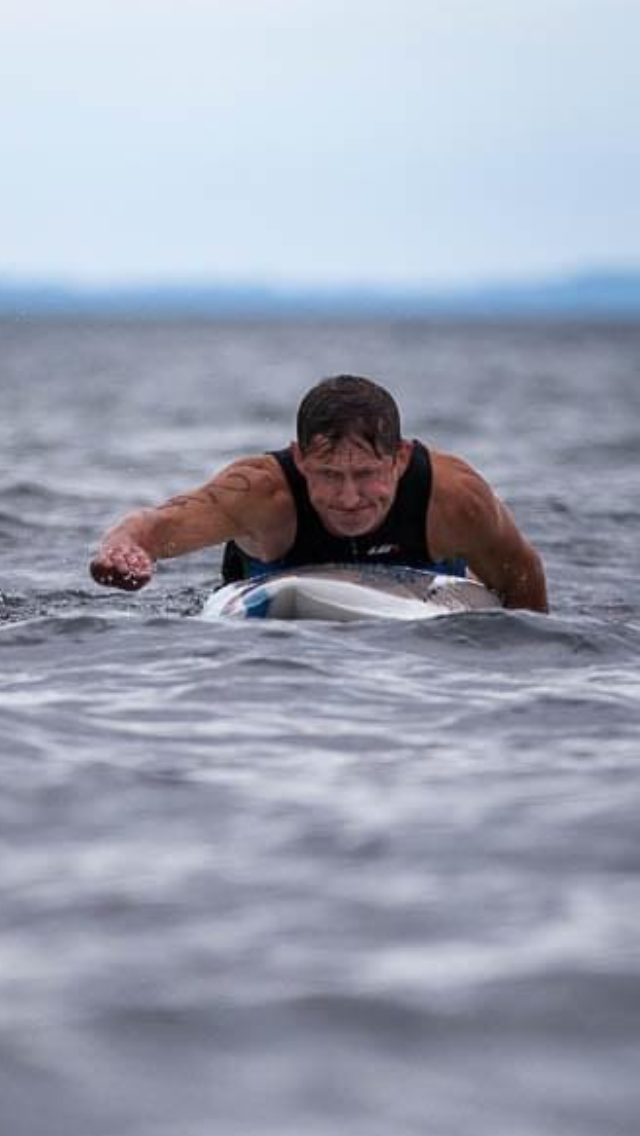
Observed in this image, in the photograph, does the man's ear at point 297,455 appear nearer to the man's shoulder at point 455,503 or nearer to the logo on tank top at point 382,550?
the logo on tank top at point 382,550

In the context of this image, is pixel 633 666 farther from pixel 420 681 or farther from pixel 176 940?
pixel 176 940

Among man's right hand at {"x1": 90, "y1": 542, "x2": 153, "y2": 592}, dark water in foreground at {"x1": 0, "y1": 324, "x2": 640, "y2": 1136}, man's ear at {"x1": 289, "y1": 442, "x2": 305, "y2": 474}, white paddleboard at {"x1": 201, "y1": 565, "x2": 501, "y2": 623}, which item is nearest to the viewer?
dark water in foreground at {"x1": 0, "y1": 324, "x2": 640, "y2": 1136}

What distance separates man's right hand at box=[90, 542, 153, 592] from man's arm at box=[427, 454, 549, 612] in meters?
1.74

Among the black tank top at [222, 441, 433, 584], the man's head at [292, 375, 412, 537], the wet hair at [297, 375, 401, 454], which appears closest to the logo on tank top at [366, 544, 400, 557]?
the black tank top at [222, 441, 433, 584]

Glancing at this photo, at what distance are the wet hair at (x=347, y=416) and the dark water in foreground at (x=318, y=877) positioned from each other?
0.80m

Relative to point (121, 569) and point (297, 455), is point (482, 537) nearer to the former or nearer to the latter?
point (297, 455)

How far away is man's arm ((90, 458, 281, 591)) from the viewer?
773 centimetres

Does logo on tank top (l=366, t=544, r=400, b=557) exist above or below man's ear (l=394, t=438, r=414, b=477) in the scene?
below

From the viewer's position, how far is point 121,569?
22.6 feet

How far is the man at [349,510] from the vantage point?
307 inches

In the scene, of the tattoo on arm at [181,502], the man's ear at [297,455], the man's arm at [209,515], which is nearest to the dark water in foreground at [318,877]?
the man's arm at [209,515]

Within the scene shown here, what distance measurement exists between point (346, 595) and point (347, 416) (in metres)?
0.73

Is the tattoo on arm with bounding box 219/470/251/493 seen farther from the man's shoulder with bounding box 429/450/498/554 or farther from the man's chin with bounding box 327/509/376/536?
the man's shoulder with bounding box 429/450/498/554

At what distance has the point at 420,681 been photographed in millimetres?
6625
